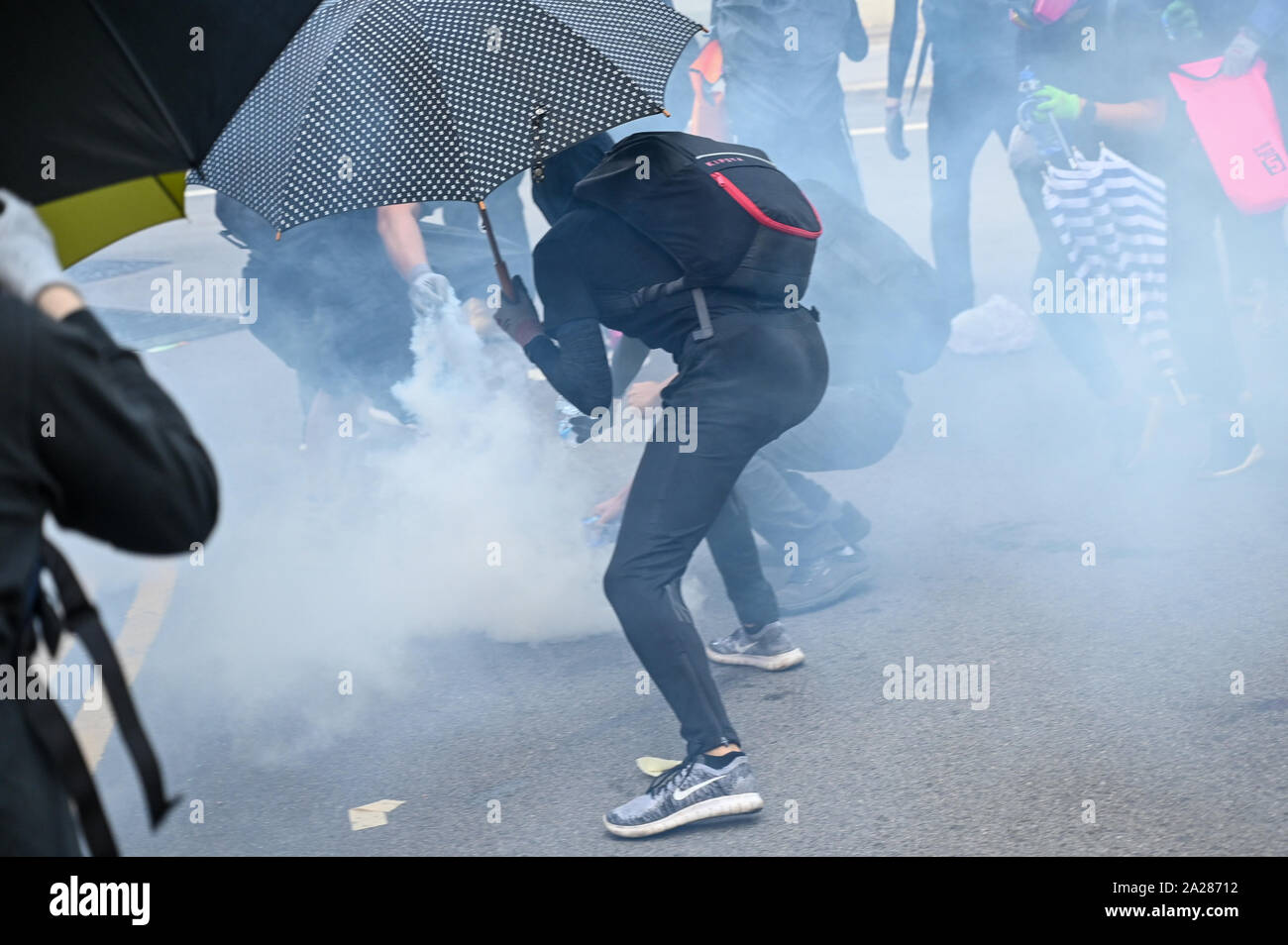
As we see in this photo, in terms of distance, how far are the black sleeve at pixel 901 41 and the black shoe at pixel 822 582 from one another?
11.4ft

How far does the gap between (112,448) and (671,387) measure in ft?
6.63

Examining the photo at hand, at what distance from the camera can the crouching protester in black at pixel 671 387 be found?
333 centimetres

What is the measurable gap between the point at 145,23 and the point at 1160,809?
2.74 meters

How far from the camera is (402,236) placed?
5.38m

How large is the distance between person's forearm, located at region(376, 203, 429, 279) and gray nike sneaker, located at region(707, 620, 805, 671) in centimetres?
203

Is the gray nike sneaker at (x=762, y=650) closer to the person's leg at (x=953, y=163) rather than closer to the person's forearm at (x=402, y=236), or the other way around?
the person's forearm at (x=402, y=236)

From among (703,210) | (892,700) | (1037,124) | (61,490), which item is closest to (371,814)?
(892,700)

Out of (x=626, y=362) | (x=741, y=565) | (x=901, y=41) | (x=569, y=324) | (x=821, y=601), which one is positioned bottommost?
(x=821, y=601)

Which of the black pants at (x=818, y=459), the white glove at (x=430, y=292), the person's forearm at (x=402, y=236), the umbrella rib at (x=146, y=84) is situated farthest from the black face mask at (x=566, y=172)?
the person's forearm at (x=402, y=236)

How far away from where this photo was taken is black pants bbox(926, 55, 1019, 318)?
6797 mm

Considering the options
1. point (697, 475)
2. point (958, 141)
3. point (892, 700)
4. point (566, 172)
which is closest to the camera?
point (697, 475)

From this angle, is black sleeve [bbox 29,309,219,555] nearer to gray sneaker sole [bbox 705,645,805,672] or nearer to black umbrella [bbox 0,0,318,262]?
black umbrella [bbox 0,0,318,262]

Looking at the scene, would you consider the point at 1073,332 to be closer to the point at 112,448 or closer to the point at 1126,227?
the point at 1126,227
